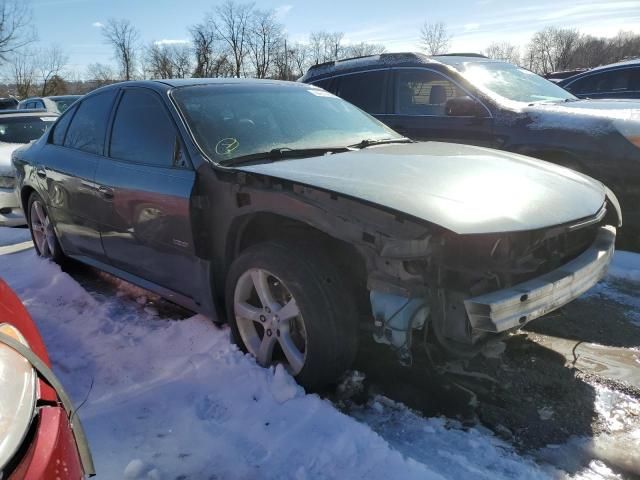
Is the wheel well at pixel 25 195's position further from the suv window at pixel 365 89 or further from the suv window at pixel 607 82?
the suv window at pixel 607 82

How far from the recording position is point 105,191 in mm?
3615

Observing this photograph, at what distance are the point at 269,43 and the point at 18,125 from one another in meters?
55.8

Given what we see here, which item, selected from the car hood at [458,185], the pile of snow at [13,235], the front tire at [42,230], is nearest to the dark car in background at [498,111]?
the car hood at [458,185]

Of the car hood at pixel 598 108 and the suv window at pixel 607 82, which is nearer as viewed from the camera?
the car hood at pixel 598 108

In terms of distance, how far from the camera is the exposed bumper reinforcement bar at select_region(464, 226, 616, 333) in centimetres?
217

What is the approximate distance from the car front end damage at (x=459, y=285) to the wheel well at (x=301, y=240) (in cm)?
43

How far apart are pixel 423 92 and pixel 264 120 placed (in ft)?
9.91

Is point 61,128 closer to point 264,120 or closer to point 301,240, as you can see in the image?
point 264,120

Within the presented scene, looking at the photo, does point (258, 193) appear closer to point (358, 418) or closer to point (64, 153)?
point (358, 418)

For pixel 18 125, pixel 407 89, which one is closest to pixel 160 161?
pixel 407 89

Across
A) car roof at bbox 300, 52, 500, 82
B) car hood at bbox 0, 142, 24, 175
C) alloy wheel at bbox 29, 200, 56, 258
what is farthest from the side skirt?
car roof at bbox 300, 52, 500, 82

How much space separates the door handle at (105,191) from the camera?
3562mm

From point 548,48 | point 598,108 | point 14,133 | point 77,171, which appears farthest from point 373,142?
point 548,48

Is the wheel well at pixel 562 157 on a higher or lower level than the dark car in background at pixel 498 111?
lower
